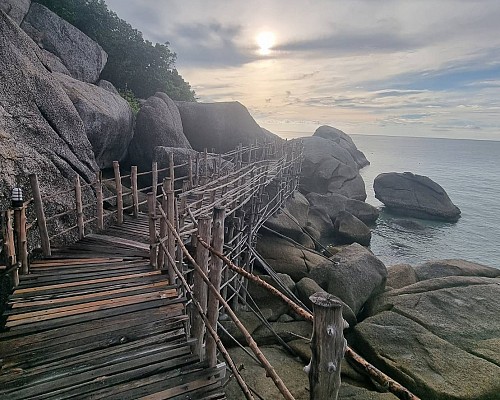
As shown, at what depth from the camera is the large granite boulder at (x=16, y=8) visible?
1438 cm

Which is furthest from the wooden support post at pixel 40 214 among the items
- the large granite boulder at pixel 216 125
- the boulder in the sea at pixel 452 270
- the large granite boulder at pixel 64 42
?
the large granite boulder at pixel 216 125

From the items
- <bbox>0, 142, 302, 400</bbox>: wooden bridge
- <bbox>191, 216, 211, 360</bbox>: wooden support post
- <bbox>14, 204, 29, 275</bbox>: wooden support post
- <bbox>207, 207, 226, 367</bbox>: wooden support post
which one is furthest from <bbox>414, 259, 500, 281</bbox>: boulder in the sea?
<bbox>14, 204, 29, 275</bbox>: wooden support post

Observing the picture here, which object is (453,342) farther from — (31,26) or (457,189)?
(457,189)

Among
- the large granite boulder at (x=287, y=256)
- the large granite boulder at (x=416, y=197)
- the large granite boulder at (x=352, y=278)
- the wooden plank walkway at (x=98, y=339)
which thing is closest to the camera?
the wooden plank walkway at (x=98, y=339)

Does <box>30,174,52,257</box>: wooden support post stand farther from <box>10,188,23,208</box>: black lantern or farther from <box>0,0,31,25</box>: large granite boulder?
<box>0,0,31,25</box>: large granite boulder

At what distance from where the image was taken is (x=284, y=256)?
12750 mm

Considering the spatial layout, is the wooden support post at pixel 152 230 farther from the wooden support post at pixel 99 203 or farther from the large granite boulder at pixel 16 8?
the large granite boulder at pixel 16 8

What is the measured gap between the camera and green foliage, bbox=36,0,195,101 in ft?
76.3

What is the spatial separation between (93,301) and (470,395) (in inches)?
293

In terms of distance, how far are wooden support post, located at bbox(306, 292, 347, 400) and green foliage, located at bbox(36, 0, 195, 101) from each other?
86.0 ft

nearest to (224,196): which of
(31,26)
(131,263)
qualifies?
(131,263)

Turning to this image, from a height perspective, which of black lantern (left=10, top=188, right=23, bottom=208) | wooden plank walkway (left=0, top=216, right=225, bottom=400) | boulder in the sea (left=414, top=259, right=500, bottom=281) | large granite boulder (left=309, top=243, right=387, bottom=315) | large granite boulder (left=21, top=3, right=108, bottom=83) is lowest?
boulder in the sea (left=414, top=259, right=500, bottom=281)

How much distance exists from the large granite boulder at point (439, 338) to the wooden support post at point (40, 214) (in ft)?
25.1

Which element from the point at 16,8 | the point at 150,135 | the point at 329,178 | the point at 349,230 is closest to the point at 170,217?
the point at 150,135
